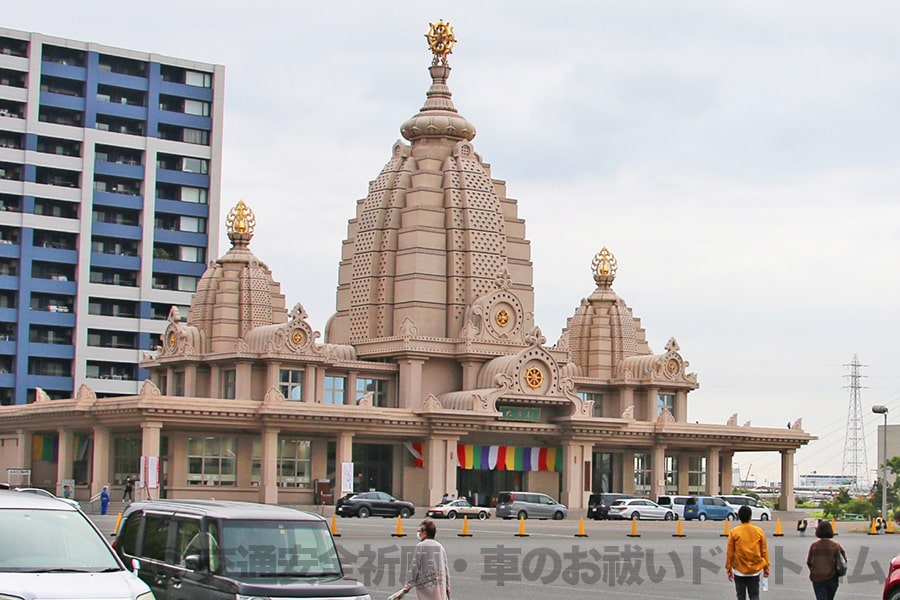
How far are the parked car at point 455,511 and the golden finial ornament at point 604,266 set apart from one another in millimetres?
26784

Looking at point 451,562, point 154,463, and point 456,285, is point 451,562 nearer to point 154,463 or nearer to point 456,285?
point 154,463

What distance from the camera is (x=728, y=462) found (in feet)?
296

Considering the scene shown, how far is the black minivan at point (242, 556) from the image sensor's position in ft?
57.7

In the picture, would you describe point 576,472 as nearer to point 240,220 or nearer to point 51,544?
point 240,220

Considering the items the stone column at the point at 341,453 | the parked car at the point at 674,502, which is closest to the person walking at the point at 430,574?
the stone column at the point at 341,453

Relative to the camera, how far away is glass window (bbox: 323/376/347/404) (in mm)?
75812

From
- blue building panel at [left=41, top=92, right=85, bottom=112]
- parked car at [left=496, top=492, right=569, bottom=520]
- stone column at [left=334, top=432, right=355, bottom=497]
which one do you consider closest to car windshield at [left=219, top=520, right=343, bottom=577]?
parked car at [left=496, top=492, right=569, bottom=520]

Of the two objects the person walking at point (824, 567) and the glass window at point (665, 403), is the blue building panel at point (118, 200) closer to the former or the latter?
the glass window at point (665, 403)

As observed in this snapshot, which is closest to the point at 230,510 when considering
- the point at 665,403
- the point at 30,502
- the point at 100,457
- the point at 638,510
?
the point at 30,502

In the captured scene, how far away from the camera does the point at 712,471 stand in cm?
8675

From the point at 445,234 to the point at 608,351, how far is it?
15.8 m

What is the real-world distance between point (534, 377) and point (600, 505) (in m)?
8.10

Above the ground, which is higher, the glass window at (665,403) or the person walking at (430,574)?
the glass window at (665,403)

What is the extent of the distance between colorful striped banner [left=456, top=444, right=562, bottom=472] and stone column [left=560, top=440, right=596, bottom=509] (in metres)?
0.89
